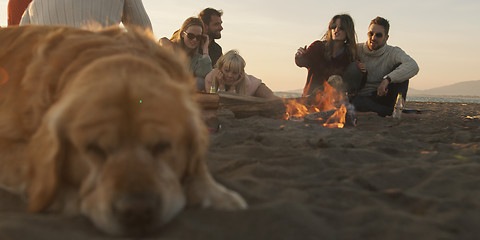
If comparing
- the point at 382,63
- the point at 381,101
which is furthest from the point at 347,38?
the point at 381,101

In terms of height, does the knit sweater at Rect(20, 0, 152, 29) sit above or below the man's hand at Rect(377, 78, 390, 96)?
above

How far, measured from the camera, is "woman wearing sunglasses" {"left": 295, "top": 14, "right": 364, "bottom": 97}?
7.84 m

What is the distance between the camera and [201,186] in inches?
89.2

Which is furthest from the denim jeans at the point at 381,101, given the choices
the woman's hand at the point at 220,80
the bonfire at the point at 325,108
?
the woman's hand at the point at 220,80

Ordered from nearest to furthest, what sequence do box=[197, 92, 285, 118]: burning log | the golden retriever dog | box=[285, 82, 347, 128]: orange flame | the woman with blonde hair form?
1. the golden retriever dog
2. box=[197, 92, 285, 118]: burning log
3. box=[285, 82, 347, 128]: orange flame
4. the woman with blonde hair

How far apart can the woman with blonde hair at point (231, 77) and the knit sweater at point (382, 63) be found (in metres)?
2.42

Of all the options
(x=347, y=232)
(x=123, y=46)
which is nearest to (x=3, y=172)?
(x=123, y=46)

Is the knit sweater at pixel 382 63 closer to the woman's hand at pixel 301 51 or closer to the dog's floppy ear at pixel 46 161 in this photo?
the woman's hand at pixel 301 51

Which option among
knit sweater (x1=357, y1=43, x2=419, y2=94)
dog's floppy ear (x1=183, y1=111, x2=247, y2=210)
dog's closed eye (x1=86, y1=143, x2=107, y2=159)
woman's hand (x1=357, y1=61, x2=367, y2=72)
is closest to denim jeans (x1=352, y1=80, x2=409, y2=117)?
knit sweater (x1=357, y1=43, x2=419, y2=94)

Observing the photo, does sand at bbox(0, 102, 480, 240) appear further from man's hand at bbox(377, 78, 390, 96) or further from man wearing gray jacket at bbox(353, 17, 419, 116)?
man wearing gray jacket at bbox(353, 17, 419, 116)

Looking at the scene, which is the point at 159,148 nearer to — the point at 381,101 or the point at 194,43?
the point at 194,43

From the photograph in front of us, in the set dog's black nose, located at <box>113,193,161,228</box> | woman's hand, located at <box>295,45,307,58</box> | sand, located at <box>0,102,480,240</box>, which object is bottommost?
sand, located at <box>0,102,480,240</box>

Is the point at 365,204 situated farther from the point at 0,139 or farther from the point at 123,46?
the point at 0,139

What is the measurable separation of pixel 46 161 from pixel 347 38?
714 centimetres
